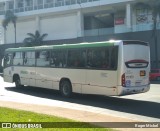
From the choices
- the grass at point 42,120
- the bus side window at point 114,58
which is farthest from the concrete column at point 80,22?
the grass at point 42,120

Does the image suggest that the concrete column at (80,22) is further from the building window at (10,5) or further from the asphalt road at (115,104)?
the asphalt road at (115,104)

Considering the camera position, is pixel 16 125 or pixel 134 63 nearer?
pixel 16 125

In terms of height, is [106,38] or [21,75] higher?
[106,38]

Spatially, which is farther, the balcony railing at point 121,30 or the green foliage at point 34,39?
the green foliage at point 34,39

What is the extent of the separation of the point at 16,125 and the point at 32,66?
11458 millimetres

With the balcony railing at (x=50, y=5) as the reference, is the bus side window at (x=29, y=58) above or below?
below

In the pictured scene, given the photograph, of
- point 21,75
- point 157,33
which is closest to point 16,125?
point 21,75

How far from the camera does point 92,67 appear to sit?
16266 mm

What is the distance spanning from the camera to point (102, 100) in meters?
16.9

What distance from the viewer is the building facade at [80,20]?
45.6 meters

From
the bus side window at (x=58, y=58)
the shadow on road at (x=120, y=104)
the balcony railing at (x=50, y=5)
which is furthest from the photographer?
the balcony railing at (x=50, y=5)

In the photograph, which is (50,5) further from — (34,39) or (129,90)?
(129,90)

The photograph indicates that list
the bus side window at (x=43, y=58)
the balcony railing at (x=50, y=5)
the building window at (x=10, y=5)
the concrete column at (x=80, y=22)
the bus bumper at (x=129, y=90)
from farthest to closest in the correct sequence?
the building window at (x=10, y=5)
the balcony railing at (x=50, y=5)
the concrete column at (x=80, y=22)
the bus side window at (x=43, y=58)
the bus bumper at (x=129, y=90)

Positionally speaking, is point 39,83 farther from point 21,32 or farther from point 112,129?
point 21,32
